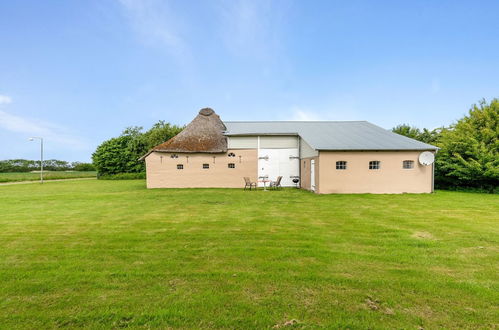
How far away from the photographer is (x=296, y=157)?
16516 mm

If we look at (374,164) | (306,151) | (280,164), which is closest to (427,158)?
(374,164)

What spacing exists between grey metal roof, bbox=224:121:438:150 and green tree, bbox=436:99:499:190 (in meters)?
2.45

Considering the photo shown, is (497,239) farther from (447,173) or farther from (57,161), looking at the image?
(57,161)

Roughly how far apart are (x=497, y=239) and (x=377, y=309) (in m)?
4.46

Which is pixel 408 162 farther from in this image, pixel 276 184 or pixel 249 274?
pixel 249 274

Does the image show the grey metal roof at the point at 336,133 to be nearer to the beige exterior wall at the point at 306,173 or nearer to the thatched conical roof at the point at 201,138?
the thatched conical roof at the point at 201,138

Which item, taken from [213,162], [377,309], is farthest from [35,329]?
[213,162]

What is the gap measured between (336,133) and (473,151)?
7.92 metres

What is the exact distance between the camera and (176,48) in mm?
16953

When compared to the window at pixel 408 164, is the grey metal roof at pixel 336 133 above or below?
above

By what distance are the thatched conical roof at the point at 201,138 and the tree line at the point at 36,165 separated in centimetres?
2869

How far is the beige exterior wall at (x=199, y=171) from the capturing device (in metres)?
16.9

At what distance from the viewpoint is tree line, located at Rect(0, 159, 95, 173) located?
4113cm

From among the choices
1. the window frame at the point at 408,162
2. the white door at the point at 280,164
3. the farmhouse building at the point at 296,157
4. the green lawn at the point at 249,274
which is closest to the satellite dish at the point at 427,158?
the farmhouse building at the point at 296,157
